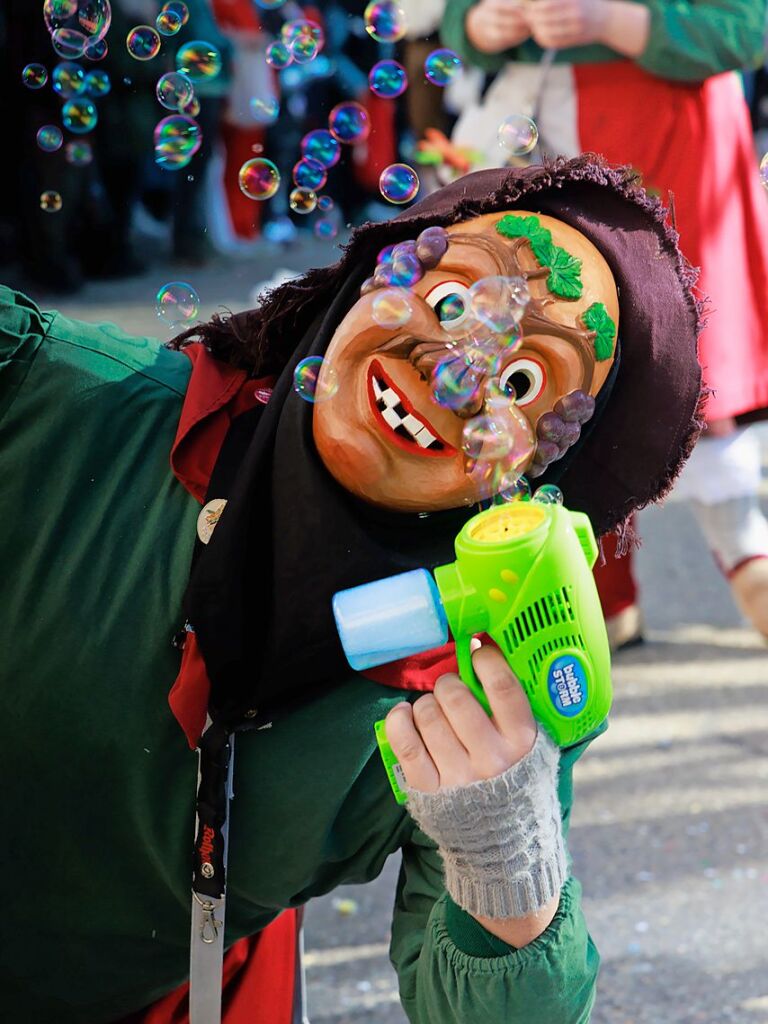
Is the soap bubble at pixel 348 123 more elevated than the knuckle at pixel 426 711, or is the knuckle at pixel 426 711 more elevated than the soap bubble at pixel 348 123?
the soap bubble at pixel 348 123

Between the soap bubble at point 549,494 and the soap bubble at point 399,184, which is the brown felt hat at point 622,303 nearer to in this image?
the soap bubble at point 549,494

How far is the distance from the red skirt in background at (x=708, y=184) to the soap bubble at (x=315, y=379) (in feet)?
5.70

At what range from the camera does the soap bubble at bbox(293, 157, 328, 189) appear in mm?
2113

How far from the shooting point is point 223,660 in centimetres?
142

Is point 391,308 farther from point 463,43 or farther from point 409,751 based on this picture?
point 463,43

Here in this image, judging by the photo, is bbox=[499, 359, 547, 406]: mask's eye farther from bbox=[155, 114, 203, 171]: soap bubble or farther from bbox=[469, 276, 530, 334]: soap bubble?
bbox=[155, 114, 203, 171]: soap bubble

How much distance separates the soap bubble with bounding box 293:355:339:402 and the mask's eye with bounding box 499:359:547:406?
0.17m

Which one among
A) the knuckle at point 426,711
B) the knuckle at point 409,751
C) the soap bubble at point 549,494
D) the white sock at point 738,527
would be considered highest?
the soap bubble at point 549,494

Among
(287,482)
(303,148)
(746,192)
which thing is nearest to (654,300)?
(287,482)

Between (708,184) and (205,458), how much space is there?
1910 millimetres

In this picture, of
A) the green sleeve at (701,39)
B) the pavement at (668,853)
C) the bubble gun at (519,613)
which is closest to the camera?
the bubble gun at (519,613)

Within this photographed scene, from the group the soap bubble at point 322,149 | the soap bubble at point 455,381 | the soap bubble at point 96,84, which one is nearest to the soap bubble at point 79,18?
the soap bubble at point 96,84

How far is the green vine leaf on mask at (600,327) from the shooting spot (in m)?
1.43

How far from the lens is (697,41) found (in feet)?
9.93
